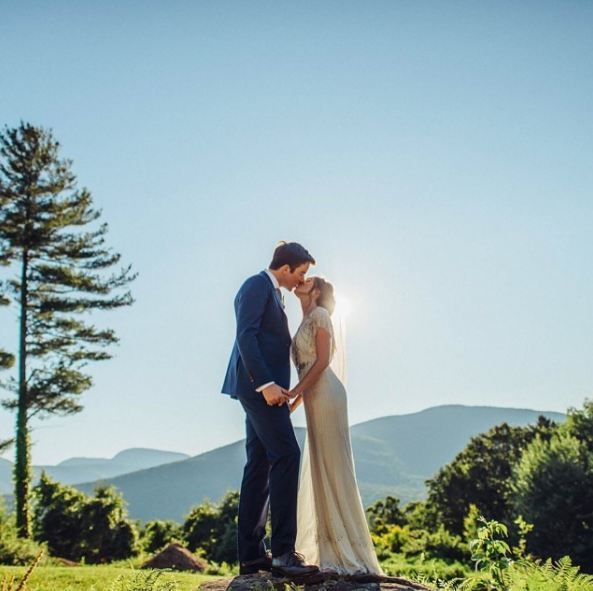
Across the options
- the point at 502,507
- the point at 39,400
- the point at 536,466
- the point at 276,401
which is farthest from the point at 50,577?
the point at 502,507

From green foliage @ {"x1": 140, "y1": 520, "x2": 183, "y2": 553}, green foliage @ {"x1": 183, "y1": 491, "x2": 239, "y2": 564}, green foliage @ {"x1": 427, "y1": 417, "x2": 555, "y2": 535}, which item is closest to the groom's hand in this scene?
green foliage @ {"x1": 183, "y1": 491, "x2": 239, "y2": 564}

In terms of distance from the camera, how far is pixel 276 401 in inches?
212

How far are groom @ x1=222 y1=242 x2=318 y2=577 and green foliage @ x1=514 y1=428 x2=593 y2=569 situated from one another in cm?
1374

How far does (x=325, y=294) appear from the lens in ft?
20.7

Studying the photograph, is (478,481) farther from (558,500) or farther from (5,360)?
(5,360)

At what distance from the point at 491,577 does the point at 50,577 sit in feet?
19.4

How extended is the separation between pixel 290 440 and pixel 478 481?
24575 millimetres

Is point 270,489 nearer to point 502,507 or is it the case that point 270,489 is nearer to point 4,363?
point 4,363

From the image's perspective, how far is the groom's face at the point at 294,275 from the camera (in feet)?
19.3

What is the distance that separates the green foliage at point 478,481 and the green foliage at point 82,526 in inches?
486

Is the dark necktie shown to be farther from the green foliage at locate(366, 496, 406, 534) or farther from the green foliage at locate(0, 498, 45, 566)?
the green foliage at locate(366, 496, 406, 534)

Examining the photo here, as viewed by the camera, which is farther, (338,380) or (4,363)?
(4,363)

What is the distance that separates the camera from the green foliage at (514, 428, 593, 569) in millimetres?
17312

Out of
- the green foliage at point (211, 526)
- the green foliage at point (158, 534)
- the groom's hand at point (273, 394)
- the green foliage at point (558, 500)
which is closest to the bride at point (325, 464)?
the groom's hand at point (273, 394)
